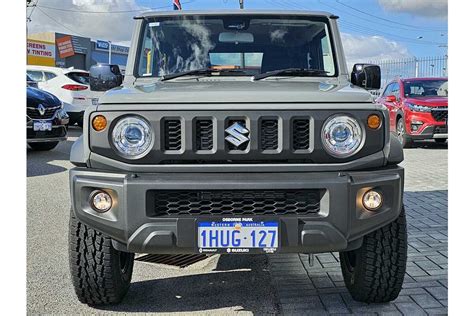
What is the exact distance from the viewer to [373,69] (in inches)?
151

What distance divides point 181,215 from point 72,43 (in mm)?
40935

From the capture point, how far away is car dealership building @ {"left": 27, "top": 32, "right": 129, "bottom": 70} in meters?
36.1

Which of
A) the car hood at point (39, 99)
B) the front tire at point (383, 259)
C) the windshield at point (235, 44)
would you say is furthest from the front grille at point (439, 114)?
the front tire at point (383, 259)

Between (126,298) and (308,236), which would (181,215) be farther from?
(126,298)

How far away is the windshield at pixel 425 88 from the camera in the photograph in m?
11.8

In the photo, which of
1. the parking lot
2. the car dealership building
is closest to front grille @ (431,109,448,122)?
the parking lot

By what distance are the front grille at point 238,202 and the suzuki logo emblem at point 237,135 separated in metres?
0.26

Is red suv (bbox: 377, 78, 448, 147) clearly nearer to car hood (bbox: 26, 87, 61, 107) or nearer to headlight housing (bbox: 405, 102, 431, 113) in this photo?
headlight housing (bbox: 405, 102, 431, 113)

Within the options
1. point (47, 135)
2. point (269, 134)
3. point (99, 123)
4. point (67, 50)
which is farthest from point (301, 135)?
point (67, 50)

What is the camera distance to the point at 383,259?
9.90 feet

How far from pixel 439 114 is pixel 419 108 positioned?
44cm
